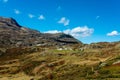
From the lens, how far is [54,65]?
13725cm

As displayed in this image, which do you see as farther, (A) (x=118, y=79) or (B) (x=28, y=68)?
(B) (x=28, y=68)

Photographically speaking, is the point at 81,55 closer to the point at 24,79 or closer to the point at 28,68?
the point at 28,68

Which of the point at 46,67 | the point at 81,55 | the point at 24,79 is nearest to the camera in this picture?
the point at 24,79

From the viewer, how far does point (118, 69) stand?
66188mm

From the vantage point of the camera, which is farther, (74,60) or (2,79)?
(74,60)

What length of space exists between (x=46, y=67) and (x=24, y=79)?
28.3 m

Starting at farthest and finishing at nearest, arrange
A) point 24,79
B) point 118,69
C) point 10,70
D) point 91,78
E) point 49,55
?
point 49,55, point 10,70, point 24,79, point 118,69, point 91,78

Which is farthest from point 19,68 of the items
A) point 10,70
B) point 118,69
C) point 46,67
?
point 118,69

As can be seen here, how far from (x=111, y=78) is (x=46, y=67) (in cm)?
7993

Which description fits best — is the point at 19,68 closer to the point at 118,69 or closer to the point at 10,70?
the point at 10,70

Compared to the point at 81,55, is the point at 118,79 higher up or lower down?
lower down

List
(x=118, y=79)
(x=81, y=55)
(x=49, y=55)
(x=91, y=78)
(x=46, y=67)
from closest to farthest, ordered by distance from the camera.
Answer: (x=118, y=79) → (x=91, y=78) → (x=46, y=67) → (x=81, y=55) → (x=49, y=55)

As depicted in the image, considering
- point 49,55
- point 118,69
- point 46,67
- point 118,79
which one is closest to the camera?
point 118,79

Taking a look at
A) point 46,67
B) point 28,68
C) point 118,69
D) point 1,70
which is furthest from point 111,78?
point 1,70
